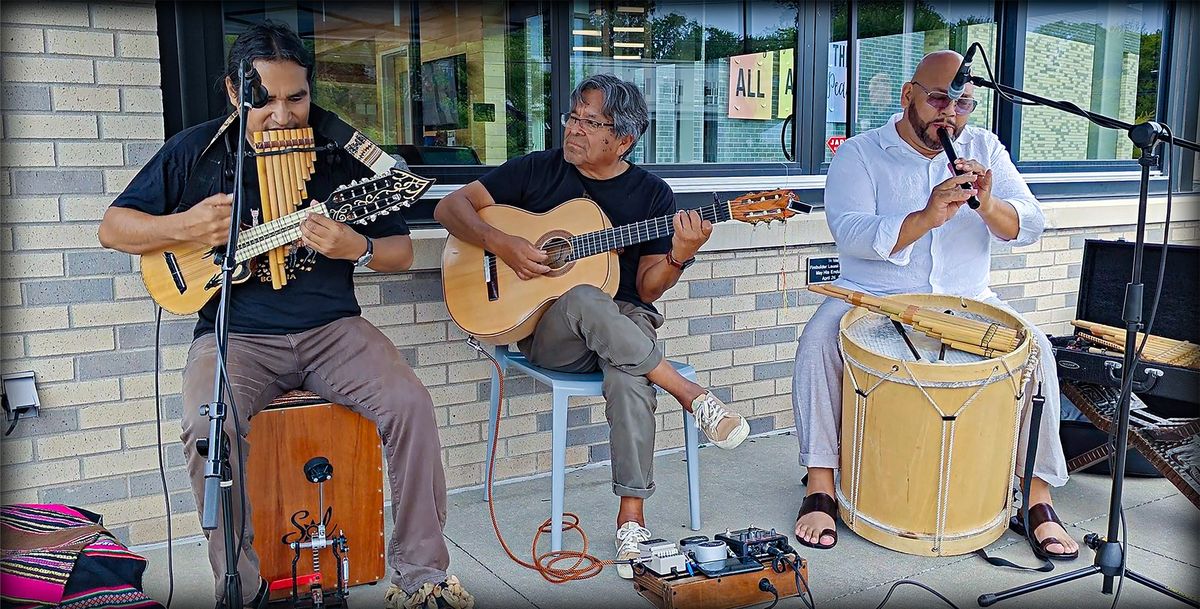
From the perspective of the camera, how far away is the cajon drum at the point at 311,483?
2.24 metres

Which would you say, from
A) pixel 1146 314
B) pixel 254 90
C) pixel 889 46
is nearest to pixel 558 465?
pixel 254 90

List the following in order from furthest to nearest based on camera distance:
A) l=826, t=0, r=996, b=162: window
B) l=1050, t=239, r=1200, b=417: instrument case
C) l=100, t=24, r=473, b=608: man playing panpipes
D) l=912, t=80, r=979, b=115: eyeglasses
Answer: l=826, t=0, r=996, b=162: window → l=912, t=80, r=979, b=115: eyeglasses → l=1050, t=239, r=1200, b=417: instrument case → l=100, t=24, r=473, b=608: man playing panpipes

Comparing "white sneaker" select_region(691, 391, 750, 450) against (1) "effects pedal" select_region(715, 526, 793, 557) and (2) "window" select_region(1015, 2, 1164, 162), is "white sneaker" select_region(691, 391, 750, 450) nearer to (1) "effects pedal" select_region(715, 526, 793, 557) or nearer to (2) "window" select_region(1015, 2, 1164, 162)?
(1) "effects pedal" select_region(715, 526, 793, 557)

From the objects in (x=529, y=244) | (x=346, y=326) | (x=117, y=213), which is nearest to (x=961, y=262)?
(x=529, y=244)

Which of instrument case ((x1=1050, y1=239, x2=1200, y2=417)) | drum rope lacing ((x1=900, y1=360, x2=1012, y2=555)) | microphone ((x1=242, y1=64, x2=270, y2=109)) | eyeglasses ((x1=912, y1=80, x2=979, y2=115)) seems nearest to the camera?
microphone ((x1=242, y1=64, x2=270, y2=109))

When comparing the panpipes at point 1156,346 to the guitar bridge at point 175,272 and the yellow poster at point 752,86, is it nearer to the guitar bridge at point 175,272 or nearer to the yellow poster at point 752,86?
the yellow poster at point 752,86

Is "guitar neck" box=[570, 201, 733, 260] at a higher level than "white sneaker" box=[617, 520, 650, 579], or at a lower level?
higher

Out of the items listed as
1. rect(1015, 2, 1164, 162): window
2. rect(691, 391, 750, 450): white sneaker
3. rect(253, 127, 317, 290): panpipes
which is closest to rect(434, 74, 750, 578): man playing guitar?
rect(691, 391, 750, 450): white sneaker

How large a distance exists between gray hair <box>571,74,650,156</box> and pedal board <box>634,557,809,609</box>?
4.26ft

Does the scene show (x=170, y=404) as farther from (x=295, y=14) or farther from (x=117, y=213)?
(x=295, y=14)

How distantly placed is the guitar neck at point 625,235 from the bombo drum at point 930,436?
58cm

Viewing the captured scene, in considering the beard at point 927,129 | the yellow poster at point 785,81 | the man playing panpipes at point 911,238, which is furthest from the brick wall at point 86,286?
the yellow poster at point 785,81

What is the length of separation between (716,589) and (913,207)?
139 centimetres

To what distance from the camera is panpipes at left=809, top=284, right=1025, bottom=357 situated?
2529mm
